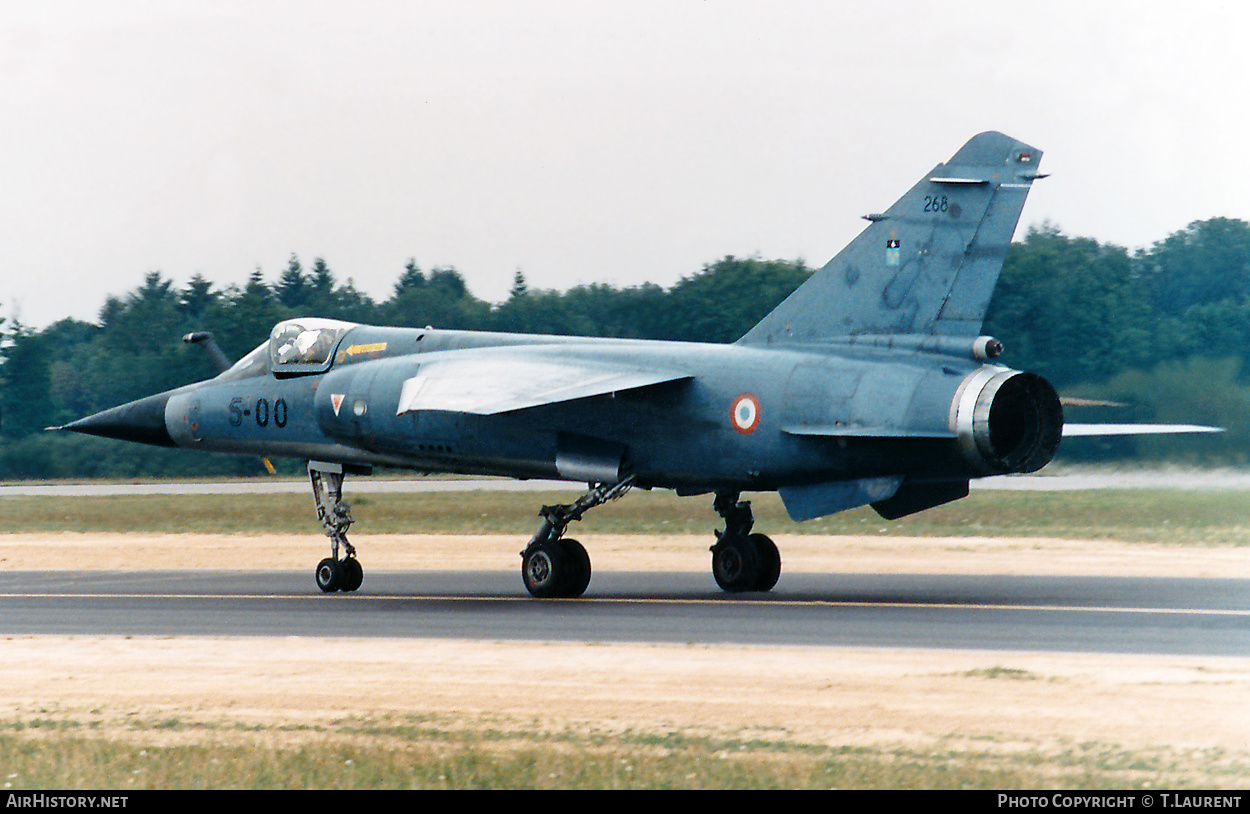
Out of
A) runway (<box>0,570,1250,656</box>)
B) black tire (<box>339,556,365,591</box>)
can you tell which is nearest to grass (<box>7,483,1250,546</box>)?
runway (<box>0,570,1250,656</box>)

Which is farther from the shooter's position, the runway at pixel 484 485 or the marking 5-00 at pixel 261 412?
the runway at pixel 484 485

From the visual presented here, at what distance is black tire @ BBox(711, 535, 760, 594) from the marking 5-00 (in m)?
6.01

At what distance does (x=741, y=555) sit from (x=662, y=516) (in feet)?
42.0

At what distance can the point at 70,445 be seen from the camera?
41.0m

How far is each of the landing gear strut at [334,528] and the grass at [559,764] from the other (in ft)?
32.3

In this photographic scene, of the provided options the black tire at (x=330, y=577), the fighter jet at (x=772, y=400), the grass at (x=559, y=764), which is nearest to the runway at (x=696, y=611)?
the black tire at (x=330, y=577)

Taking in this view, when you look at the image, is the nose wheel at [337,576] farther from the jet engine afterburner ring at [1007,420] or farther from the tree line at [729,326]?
the tree line at [729,326]

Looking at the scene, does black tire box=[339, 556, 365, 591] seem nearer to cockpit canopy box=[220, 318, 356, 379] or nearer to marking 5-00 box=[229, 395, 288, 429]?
marking 5-00 box=[229, 395, 288, 429]

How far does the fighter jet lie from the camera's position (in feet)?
52.8

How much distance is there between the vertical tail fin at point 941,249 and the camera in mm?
16469

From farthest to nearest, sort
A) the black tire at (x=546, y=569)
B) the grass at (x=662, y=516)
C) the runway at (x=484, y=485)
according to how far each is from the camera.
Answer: the grass at (x=662, y=516) → the runway at (x=484, y=485) → the black tire at (x=546, y=569)

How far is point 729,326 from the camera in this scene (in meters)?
32.8

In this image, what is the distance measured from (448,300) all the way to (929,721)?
33934 millimetres
